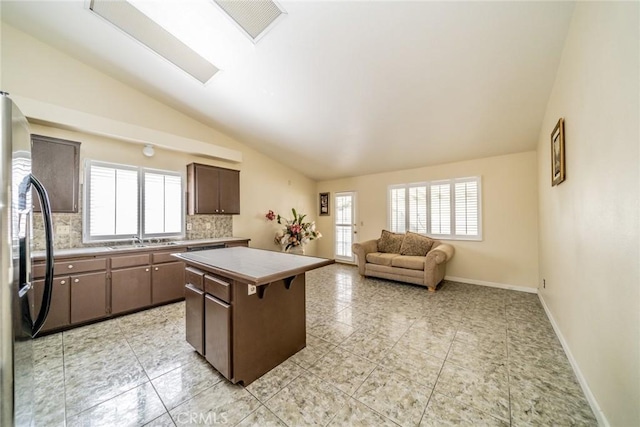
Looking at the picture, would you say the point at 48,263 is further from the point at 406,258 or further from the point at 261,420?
the point at 406,258

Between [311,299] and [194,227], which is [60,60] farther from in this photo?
[311,299]

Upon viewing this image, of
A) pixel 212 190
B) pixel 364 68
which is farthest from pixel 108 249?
pixel 364 68

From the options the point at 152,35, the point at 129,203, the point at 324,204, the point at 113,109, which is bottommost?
the point at 129,203

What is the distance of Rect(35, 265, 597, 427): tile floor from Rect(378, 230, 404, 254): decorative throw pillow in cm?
206

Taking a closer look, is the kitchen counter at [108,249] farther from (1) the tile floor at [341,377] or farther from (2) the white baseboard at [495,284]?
(2) the white baseboard at [495,284]

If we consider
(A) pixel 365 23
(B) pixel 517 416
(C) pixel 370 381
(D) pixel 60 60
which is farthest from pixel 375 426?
(D) pixel 60 60

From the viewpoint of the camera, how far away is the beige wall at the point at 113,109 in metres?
2.72

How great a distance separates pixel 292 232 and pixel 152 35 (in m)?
4.12

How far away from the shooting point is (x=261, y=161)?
17.7 feet

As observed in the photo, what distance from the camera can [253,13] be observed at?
2.10 m

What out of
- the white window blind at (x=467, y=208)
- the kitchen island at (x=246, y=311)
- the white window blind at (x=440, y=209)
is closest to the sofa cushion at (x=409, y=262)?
the white window blind at (x=440, y=209)

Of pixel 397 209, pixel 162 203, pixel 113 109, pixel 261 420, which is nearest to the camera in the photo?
pixel 261 420

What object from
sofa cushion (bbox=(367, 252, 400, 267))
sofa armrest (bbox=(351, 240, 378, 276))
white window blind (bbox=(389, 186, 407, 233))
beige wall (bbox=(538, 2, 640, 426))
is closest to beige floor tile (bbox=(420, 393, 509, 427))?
beige wall (bbox=(538, 2, 640, 426))

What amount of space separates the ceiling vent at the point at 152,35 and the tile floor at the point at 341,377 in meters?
3.20
